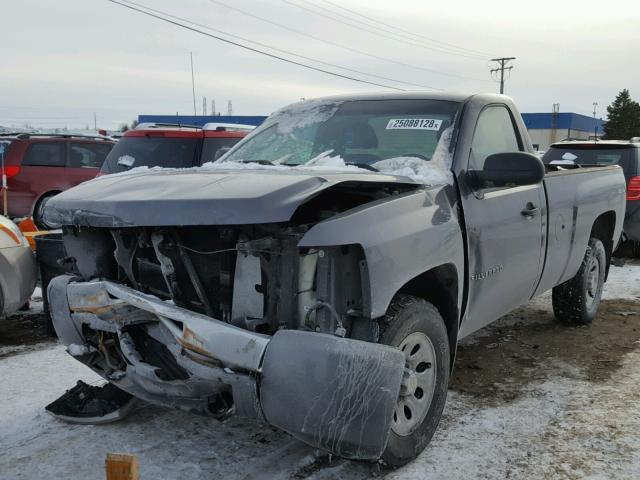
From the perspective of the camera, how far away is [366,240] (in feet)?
8.84

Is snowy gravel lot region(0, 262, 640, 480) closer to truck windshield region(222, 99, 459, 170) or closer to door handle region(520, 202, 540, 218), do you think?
door handle region(520, 202, 540, 218)

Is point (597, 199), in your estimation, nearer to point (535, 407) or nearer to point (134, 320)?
point (535, 407)

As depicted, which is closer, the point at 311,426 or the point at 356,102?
the point at 311,426

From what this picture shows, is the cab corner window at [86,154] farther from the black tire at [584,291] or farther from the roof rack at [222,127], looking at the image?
the black tire at [584,291]

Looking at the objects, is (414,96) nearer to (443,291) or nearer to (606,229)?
(443,291)

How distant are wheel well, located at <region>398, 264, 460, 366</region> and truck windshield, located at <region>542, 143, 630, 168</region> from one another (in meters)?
6.56

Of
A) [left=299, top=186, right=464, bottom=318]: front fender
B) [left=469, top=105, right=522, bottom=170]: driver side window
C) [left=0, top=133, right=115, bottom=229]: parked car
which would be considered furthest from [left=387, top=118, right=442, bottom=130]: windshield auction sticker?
[left=0, top=133, right=115, bottom=229]: parked car

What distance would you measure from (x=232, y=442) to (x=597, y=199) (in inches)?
154

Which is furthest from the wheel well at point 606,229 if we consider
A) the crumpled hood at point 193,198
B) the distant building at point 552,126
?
the distant building at point 552,126

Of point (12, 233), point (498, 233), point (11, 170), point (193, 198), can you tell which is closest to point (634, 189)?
point (498, 233)

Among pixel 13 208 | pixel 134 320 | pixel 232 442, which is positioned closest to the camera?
pixel 134 320

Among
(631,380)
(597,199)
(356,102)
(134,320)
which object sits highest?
(356,102)

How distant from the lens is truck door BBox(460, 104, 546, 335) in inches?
146

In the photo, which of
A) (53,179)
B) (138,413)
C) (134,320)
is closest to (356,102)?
(134,320)
